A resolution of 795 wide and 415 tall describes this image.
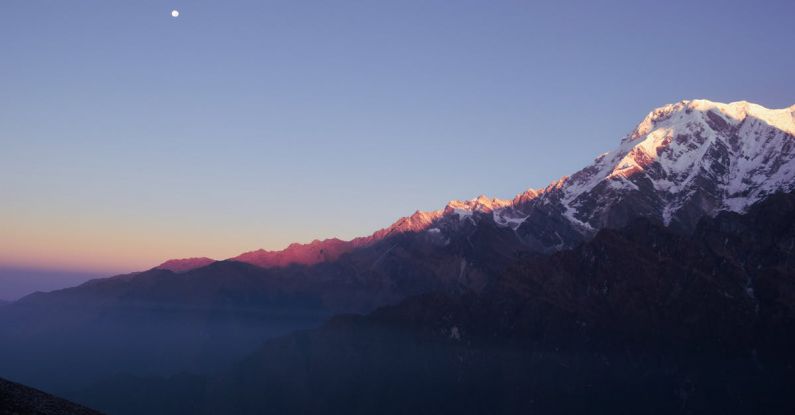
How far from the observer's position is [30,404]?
84625 mm

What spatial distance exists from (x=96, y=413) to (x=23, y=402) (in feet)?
28.7

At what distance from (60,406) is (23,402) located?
191 inches

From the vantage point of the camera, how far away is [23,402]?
8444 cm

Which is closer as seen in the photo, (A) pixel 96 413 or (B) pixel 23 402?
(B) pixel 23 402

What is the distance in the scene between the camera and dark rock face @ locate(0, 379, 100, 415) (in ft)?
267

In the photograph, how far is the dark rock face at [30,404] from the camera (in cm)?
8131

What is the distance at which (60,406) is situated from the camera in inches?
3487

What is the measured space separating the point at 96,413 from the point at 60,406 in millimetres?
4074

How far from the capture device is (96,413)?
90.9 m
